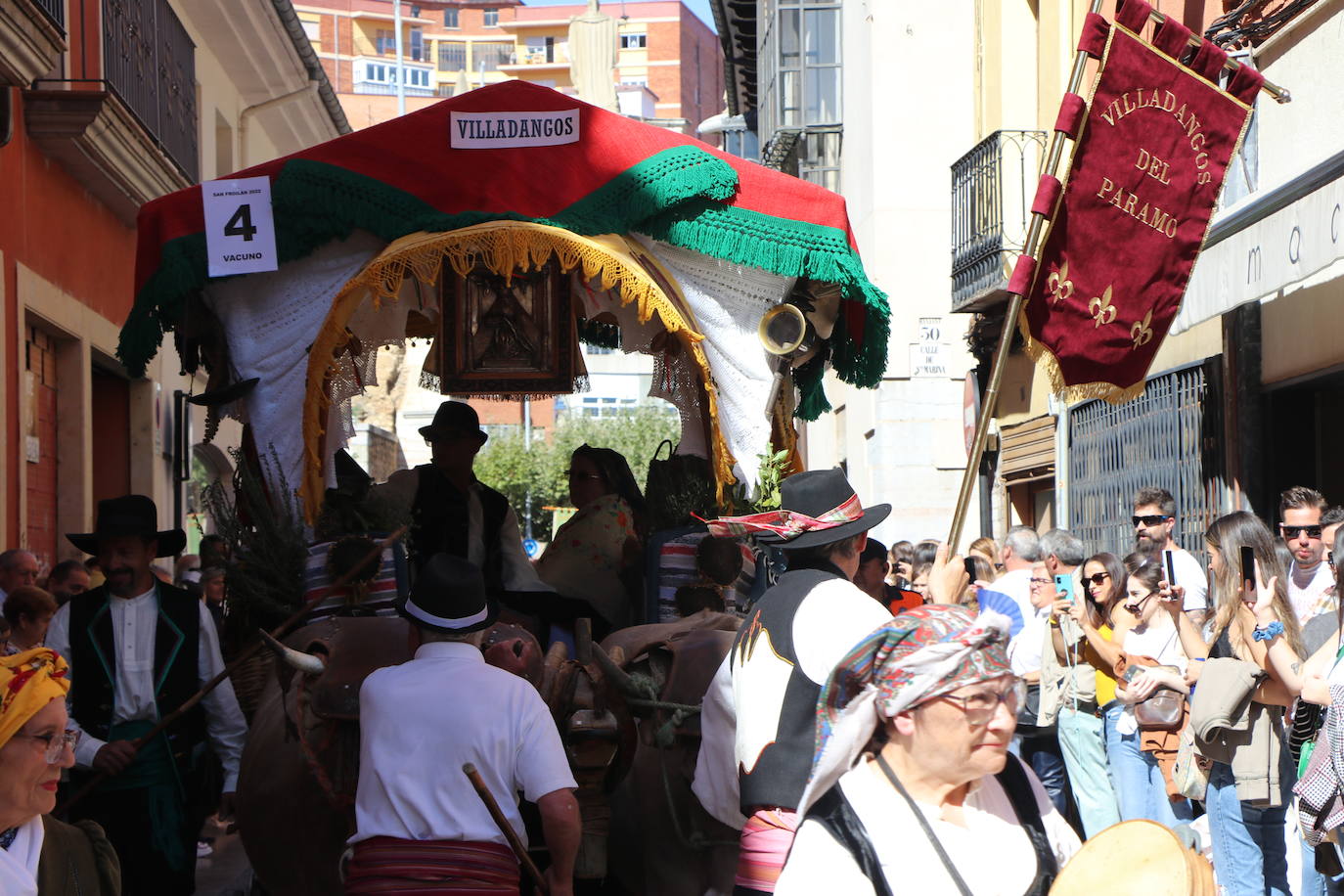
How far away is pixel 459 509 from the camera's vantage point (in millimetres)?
8055

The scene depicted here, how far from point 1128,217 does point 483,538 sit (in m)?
3.26

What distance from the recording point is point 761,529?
5.29 meters

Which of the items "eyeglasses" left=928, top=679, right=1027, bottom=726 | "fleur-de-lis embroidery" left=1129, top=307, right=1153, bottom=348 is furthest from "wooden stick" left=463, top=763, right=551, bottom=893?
"fleur-de-lis embroidery" left=1129, top=307, right=1153, bottom=348

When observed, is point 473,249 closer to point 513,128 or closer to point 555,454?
point 513,128

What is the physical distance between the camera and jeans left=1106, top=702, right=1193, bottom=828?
355 inches

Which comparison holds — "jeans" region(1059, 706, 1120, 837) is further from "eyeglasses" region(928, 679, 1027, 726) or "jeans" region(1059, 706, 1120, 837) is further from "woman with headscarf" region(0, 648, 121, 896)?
"woman with headscarf" region(0, 648, 121, 896)

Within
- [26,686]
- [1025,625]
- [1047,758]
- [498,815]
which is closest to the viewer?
[26,686]

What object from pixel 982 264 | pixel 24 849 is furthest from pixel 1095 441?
pixel 24 849

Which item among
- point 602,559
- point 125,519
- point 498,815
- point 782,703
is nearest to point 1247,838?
point 602,559

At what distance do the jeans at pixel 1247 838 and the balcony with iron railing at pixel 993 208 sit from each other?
340 inches

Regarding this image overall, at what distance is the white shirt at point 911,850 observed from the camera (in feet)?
10.4

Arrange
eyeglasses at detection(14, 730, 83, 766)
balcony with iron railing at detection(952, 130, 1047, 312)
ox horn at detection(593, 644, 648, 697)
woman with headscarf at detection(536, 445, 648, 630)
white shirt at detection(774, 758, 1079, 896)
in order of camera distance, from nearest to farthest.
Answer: white shirt at detection(774, 758, 1079, 896) < eyeglasses at detection(14, 730, 83, 766) < ox horn at detection(593, 644, 648, 697) < woman with headscarf at detection(536, 445, 648, 630) < balcony with iron railing at detection(952, 130, 1047, 312)

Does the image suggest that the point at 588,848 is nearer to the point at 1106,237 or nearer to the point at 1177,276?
the point at 1106,237

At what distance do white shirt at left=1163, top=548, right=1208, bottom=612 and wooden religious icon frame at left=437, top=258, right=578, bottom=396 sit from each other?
3.39m
